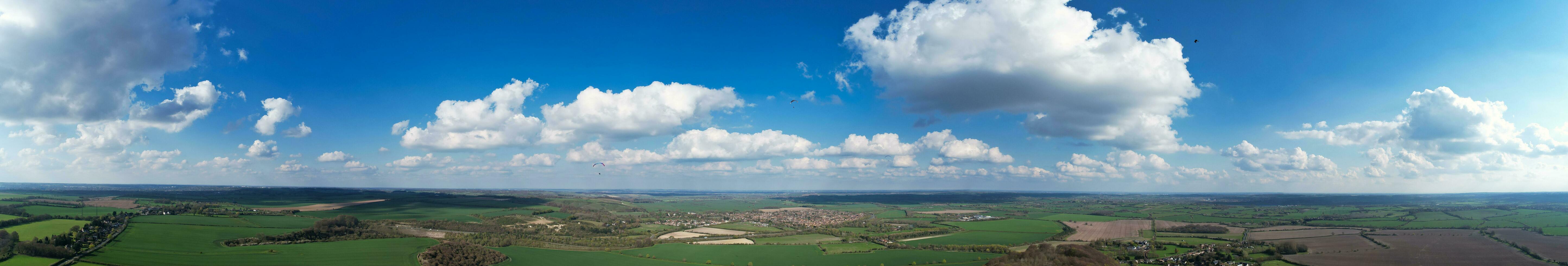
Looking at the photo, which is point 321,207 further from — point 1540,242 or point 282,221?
point 1540,242

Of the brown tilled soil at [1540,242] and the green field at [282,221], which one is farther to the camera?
the green field at [282,221]

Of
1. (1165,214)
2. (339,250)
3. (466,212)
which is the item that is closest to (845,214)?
(1165,214)

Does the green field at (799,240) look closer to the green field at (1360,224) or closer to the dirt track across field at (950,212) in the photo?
the dirt track across field at (950,212)

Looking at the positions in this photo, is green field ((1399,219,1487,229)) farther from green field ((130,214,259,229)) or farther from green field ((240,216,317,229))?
green field ((130,214,259,229))

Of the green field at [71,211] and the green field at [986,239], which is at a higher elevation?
the green field at [71,211]

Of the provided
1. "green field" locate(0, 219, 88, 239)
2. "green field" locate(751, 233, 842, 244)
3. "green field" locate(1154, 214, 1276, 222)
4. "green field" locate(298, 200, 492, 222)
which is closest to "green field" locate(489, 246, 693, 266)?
"green field" locate(751, 233, 842, 244)

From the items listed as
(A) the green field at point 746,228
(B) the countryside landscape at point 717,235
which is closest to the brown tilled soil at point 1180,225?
(B) the countryside landscape at point 717,235
